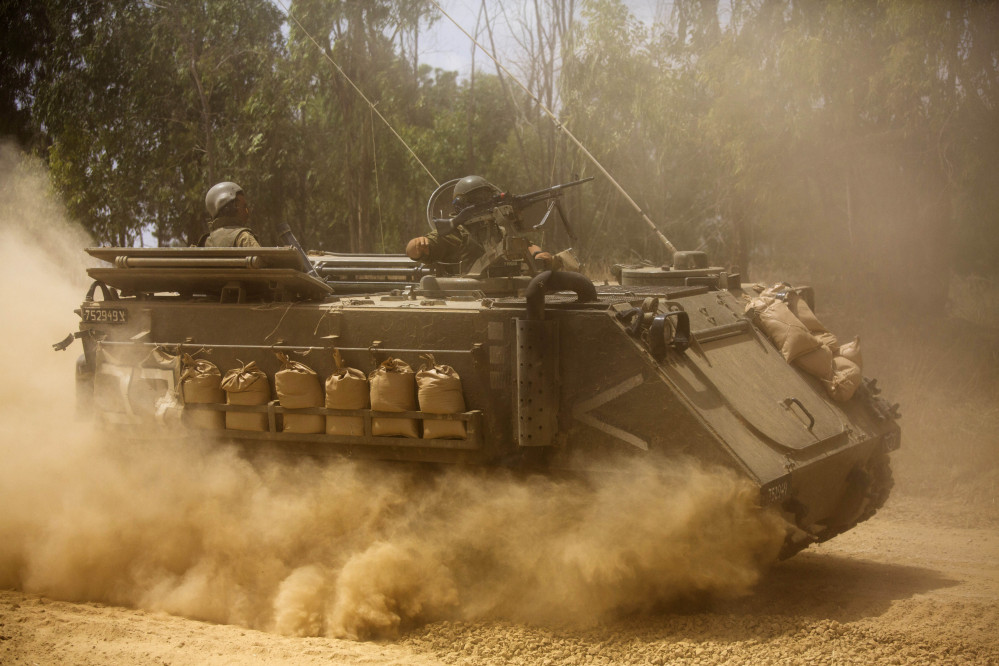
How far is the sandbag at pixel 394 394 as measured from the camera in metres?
5.41

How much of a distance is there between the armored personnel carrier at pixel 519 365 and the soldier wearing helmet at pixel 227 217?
1.66 ft

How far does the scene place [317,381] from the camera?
225 inches

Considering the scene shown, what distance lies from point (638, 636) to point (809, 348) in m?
2.25

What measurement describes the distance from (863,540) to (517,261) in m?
3.37

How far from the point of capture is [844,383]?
604cm

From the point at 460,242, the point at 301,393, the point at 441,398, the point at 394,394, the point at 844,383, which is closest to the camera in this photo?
the point at 441,398

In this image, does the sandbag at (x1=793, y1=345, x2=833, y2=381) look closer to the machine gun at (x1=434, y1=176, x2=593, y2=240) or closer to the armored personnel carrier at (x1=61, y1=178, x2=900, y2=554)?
the armored personnel carrier at (x1=61, y1=178, x2=900, y2=554)

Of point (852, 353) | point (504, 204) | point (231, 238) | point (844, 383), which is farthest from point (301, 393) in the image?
point (852, 353)

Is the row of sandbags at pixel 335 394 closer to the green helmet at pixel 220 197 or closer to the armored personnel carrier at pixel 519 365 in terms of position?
the armored personnel carrier at pixel 519 365

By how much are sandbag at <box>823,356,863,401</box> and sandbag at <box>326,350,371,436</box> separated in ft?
9.14

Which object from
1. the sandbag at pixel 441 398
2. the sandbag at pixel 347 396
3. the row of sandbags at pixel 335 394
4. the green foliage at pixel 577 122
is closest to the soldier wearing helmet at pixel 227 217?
the row of sandbags at pixel 335 394

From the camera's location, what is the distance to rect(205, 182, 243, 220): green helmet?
6.95 m

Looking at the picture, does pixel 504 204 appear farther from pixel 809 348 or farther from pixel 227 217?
pixel 809 348

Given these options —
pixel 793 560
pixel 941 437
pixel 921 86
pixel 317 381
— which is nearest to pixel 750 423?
pixel 793 560
